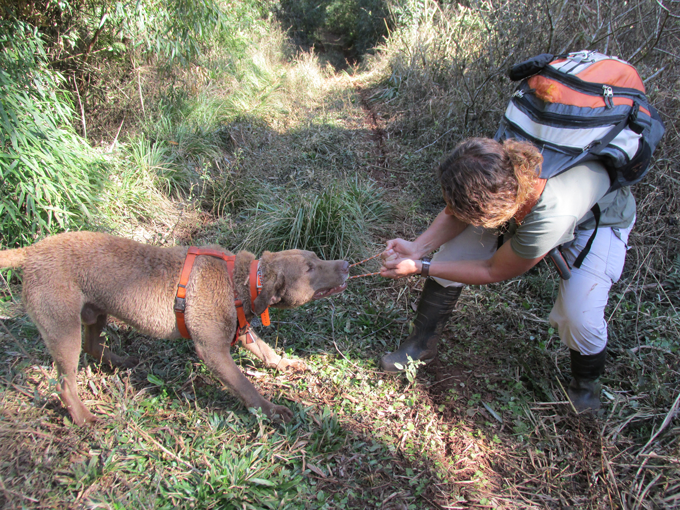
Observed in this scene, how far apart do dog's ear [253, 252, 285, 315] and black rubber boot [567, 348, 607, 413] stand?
6.93 feet

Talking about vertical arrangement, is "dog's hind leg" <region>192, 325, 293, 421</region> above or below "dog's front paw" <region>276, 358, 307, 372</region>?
above

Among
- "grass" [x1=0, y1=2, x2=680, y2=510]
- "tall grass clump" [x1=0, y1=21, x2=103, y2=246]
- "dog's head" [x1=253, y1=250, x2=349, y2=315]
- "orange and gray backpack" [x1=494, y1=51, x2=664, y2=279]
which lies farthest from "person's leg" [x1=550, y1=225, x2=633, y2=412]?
"tall grass clump" [x1=0, y1=21, x2=103, y2=246]

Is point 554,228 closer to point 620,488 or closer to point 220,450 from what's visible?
point 620,488

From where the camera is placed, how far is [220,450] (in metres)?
2.40

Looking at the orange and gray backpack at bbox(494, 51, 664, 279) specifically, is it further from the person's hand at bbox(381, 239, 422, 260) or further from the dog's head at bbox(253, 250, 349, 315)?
the dog's head at bbox(253, 250, 349, 315)

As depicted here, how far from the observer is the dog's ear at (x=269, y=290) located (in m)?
2.74

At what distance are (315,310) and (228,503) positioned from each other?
1908 millimetres

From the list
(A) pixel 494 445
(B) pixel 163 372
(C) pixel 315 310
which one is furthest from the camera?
(C) pixel 315 310

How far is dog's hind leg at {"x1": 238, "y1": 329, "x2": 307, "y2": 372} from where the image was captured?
3.08 metres

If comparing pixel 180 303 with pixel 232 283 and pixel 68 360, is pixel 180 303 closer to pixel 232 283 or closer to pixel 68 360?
pixel 232 283

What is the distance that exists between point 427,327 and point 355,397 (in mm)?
798

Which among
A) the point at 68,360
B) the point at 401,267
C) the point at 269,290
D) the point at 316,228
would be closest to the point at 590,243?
the point at 401,267

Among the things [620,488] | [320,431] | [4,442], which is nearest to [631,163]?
[620,488]

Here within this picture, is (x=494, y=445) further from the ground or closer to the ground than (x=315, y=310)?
further from the ground
